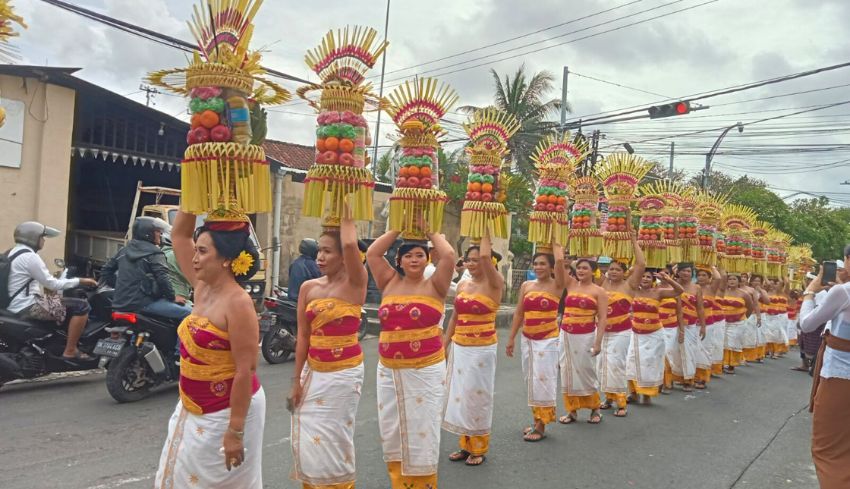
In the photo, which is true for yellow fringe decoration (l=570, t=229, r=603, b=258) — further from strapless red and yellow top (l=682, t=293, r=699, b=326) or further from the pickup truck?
the pickup truck

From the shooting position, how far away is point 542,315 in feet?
20.5

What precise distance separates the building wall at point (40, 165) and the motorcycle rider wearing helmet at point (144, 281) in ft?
19.5

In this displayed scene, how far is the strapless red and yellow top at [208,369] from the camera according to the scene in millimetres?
2857

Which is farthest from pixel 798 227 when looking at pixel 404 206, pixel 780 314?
pixel 404 206

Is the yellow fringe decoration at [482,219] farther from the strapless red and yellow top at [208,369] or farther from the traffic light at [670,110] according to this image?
the traffic light at [670,110]

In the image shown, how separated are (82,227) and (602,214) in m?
14.0

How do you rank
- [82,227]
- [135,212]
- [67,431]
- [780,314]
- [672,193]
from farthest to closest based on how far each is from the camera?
[82,227] → [780,314] → [135,212] → [672,193] → [67,431]

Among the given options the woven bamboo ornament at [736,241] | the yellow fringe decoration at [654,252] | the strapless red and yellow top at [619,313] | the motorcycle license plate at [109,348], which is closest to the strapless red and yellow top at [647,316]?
the yellow fringe decoration at [654,252]

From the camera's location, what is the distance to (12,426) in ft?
18.3

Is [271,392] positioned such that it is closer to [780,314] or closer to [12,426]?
[12,426]

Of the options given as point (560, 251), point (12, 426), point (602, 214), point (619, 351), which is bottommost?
point (12, 426)

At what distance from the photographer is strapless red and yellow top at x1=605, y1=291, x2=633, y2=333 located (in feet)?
25.2

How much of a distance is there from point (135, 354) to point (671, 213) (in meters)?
6.79

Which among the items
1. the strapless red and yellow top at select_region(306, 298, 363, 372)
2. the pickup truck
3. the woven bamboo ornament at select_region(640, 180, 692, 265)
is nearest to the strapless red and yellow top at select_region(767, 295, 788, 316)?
the woven bamboo ornament at select_region(640, 180, 692, 265)
